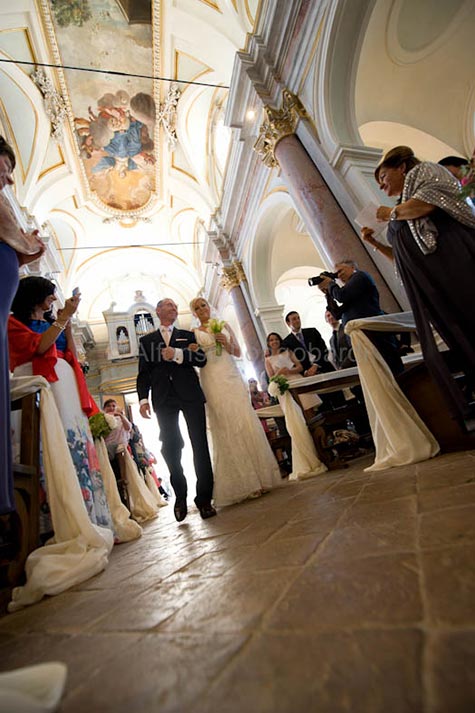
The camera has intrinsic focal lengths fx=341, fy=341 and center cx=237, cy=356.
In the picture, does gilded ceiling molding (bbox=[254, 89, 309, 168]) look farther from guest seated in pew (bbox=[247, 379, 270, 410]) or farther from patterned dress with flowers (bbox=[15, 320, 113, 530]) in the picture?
patterned dress with flowers (bbox=[15, 320, 113, 530])

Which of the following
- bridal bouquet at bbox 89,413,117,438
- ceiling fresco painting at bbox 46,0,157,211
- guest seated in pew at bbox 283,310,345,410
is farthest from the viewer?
ceiling fresco painting at bbox 46,0,157,211

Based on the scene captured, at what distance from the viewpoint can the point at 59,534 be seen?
1.74 m

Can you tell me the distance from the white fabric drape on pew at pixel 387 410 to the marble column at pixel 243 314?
20.2 ft

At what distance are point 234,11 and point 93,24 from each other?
13.7ft

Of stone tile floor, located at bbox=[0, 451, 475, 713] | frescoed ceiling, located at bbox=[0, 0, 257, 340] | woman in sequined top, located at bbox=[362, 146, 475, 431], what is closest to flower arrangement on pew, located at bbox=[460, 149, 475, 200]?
woman in sequined top, located at bbox=[362, 146, 475, 431]

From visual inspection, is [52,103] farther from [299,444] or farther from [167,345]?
[299,444]

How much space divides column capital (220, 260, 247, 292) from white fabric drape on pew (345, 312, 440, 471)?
7.72 m

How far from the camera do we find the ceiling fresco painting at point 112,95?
28.0 ft

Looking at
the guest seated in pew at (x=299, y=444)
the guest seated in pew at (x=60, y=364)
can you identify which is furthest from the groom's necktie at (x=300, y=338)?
the guest seated in pew at (x=60, y=364)

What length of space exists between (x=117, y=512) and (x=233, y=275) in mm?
8201

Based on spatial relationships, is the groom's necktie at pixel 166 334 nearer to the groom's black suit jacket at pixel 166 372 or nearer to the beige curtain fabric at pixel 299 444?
the groom's black suit jacket at pixel 166 372

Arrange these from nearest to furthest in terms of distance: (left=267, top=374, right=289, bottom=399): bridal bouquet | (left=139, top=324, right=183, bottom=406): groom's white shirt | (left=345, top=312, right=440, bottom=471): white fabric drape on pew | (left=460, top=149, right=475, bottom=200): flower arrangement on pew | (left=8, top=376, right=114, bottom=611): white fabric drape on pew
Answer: (left=8, top=376, right=114, bottom=611): white fabric drape on pew
(left=460, top=149, right=475, bottom=200): flower arrangement on pew
(left=345, top=312, right=440, bottom=471): white fabric drape on pew
(left=139, top=324, right=183, bottom=406): groom's white shirt
(left=267, top=374, right=289, bottom=399): bridal bouquet

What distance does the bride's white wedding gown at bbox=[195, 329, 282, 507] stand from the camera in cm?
275

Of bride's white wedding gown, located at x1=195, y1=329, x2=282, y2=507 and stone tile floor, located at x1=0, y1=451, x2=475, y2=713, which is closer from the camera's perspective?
stone tile floor, located at x1=0, y1=451, x2=475, y2=713
